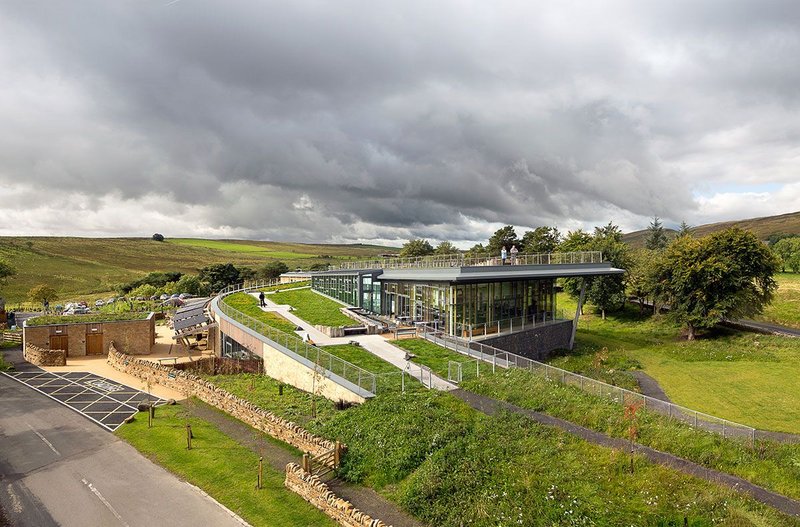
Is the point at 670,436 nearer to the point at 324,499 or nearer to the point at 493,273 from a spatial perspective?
the point at 324,499

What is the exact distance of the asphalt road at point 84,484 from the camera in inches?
525

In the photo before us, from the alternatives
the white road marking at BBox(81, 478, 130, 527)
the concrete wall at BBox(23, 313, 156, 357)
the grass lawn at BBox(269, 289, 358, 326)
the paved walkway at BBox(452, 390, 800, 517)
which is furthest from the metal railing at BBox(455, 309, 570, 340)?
the concrete wall at BBox(23, 313, 156, 357)

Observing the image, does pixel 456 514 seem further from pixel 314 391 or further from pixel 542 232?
pixel 542 232

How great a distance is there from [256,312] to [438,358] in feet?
61.2

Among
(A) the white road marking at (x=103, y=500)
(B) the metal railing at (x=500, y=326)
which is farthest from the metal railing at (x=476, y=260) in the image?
(A) the white road marking at (x=103, y=500)

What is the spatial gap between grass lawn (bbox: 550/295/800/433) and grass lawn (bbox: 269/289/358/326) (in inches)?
670

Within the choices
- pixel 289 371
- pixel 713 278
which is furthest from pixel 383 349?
pixel 713 278

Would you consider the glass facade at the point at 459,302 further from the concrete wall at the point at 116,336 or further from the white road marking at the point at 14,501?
the white road marking at the point at 14,501

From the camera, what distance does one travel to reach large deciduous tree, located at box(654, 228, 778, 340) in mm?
39906

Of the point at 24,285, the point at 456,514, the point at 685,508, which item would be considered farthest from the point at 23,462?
the point at 24,285

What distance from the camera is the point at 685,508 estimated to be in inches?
422

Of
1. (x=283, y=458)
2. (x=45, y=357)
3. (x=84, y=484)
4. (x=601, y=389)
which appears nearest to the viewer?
(x=84, y=484)

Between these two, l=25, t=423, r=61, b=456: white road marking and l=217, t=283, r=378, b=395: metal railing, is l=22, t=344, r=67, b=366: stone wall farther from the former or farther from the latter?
l=217, t=283, r=378, b=395: metal railing

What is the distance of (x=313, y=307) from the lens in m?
40.9
